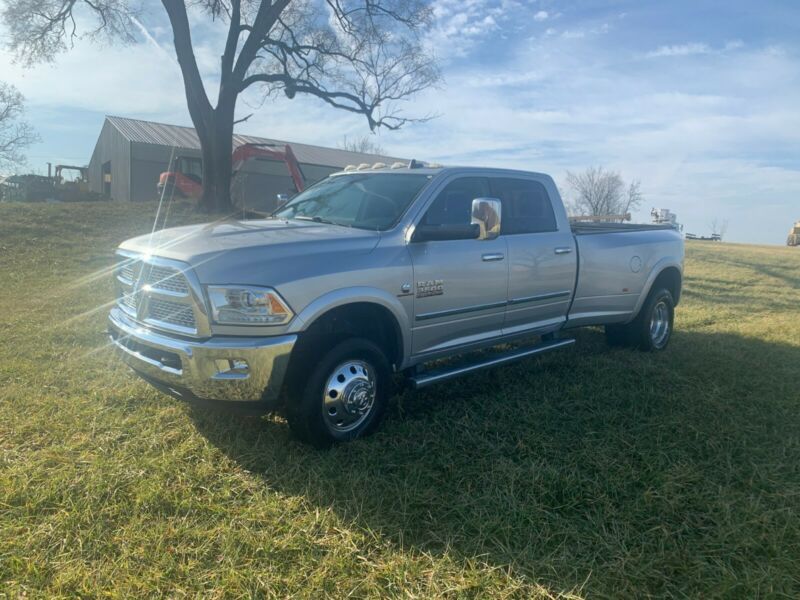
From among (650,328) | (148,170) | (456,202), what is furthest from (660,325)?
(148,170)

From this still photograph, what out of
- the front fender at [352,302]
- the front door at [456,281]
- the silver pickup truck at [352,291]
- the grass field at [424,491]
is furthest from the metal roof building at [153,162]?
the front fender at [352,302]

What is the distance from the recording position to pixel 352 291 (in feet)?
11.5

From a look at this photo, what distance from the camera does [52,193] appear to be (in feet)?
92.1

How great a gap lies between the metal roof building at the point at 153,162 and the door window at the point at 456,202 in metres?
20.5

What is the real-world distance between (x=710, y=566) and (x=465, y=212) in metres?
2.99

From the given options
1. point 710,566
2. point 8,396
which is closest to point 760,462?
point 710,566

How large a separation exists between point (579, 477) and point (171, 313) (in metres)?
2.71

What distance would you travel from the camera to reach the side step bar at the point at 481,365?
13.0 feet

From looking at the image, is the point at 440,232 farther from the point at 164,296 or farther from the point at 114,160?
the point at 114,160

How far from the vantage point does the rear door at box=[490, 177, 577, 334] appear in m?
4.78

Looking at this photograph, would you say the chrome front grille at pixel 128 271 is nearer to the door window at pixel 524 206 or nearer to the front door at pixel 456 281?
the front door at pixel 456 281

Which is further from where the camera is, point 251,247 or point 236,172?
point 236,172

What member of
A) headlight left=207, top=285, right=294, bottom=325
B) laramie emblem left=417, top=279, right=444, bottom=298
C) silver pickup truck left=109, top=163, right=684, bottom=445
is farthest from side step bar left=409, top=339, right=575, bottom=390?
headlight left=207, top=285, right=294, bottom=325

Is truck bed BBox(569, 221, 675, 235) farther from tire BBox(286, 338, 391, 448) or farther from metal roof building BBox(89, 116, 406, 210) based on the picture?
metal roof building BBox(89, 116, 406, 210)
